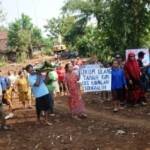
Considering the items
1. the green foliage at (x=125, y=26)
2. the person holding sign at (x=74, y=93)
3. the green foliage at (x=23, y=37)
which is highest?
the green foliage at (x=23, y=37)

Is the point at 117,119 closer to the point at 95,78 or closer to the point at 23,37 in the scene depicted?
the point at 95,78

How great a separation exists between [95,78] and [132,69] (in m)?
1.29

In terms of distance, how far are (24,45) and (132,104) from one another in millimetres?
70468

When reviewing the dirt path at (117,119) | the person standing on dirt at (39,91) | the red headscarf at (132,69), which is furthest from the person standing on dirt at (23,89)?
the person standing on dirt at (39,91)

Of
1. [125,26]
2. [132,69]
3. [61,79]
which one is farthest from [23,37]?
[132,69]

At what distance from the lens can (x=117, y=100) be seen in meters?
16.0

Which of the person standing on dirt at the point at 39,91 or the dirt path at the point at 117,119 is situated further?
the person standing on dirt at the point at 39,91

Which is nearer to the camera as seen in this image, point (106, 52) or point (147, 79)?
point (147, 79)

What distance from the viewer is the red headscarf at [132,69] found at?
15.3 m

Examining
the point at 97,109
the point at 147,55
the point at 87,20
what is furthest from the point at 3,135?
the point at 87,20

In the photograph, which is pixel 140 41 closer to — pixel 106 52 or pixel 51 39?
pixel 106 52

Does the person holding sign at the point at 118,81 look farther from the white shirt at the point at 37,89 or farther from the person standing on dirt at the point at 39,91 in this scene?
the white shirt at the point at 37,89

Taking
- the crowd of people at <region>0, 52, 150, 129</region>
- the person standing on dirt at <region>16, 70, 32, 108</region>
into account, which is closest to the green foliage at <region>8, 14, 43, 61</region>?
the person standing on dirt at <region>16, 70, 32, 108</region>

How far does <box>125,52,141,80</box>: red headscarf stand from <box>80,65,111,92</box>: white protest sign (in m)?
0.68
